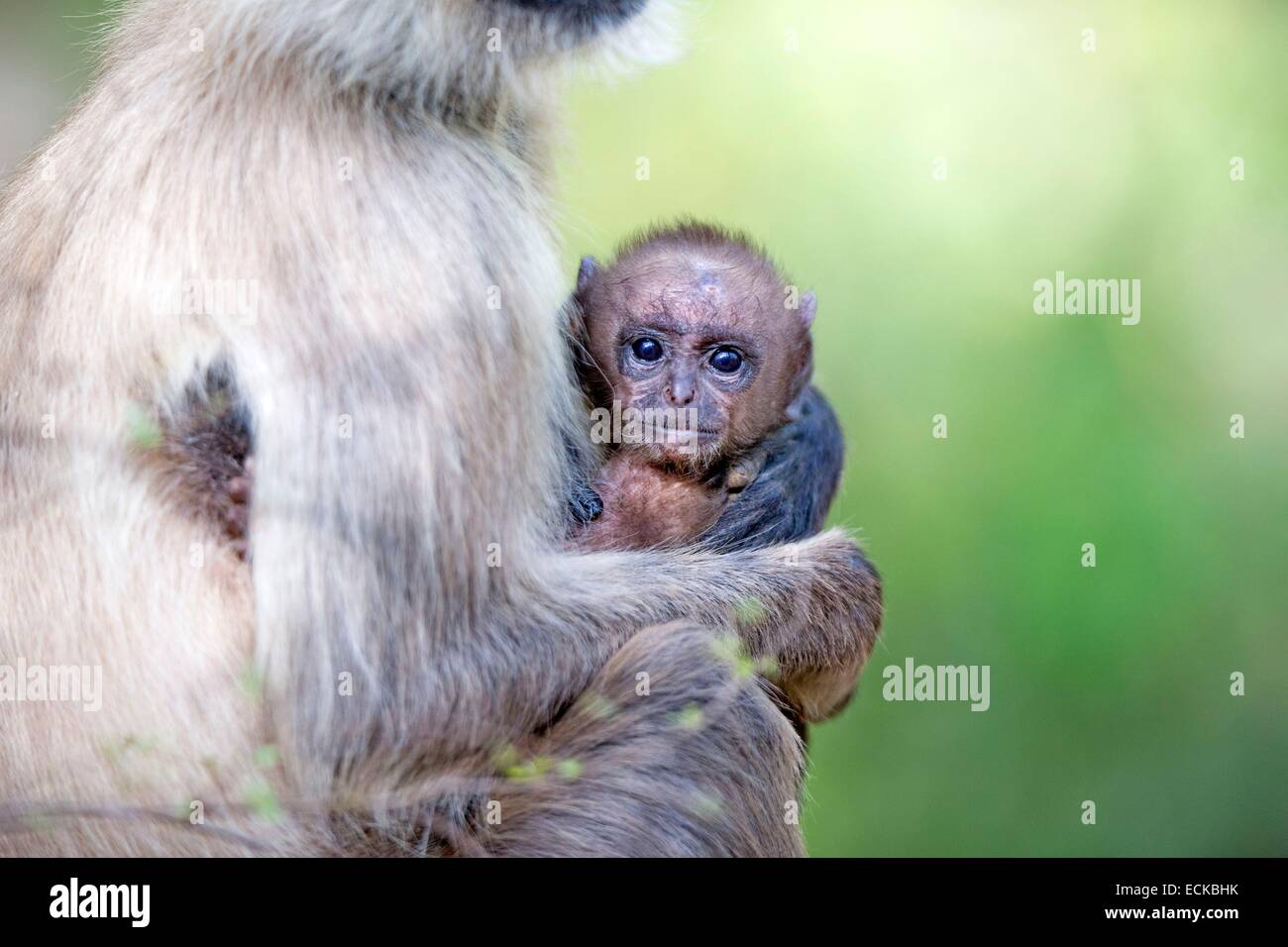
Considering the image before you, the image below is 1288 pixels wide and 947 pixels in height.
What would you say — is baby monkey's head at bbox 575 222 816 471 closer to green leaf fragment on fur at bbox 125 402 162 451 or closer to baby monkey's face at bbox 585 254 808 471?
baby monkey's face at bbox 585 254 808 471

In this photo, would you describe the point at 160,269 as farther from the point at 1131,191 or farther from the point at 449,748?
the point at 1131,191

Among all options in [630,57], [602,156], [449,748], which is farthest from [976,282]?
[449,748]

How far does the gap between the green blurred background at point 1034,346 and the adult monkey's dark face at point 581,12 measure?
277 centimetres

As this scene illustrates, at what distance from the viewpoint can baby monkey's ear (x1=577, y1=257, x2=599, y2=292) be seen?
3.54 metres

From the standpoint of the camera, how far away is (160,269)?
2773 mm

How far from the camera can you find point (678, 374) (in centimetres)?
336

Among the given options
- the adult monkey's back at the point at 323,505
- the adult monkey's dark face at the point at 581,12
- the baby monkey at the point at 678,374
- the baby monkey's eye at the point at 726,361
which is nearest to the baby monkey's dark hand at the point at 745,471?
the baby monkey at the point at 678,374

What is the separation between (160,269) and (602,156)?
11.9 feet

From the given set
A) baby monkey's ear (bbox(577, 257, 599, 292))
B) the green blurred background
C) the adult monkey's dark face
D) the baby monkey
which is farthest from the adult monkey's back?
the green blurred background

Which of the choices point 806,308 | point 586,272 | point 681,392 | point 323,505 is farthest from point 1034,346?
point 323,505

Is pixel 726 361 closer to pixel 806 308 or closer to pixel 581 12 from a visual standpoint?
pixel 806 308

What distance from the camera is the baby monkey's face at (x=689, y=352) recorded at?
3.33 meters

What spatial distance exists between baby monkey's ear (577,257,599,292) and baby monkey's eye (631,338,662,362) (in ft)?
0.73

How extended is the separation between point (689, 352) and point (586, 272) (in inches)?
13.2
